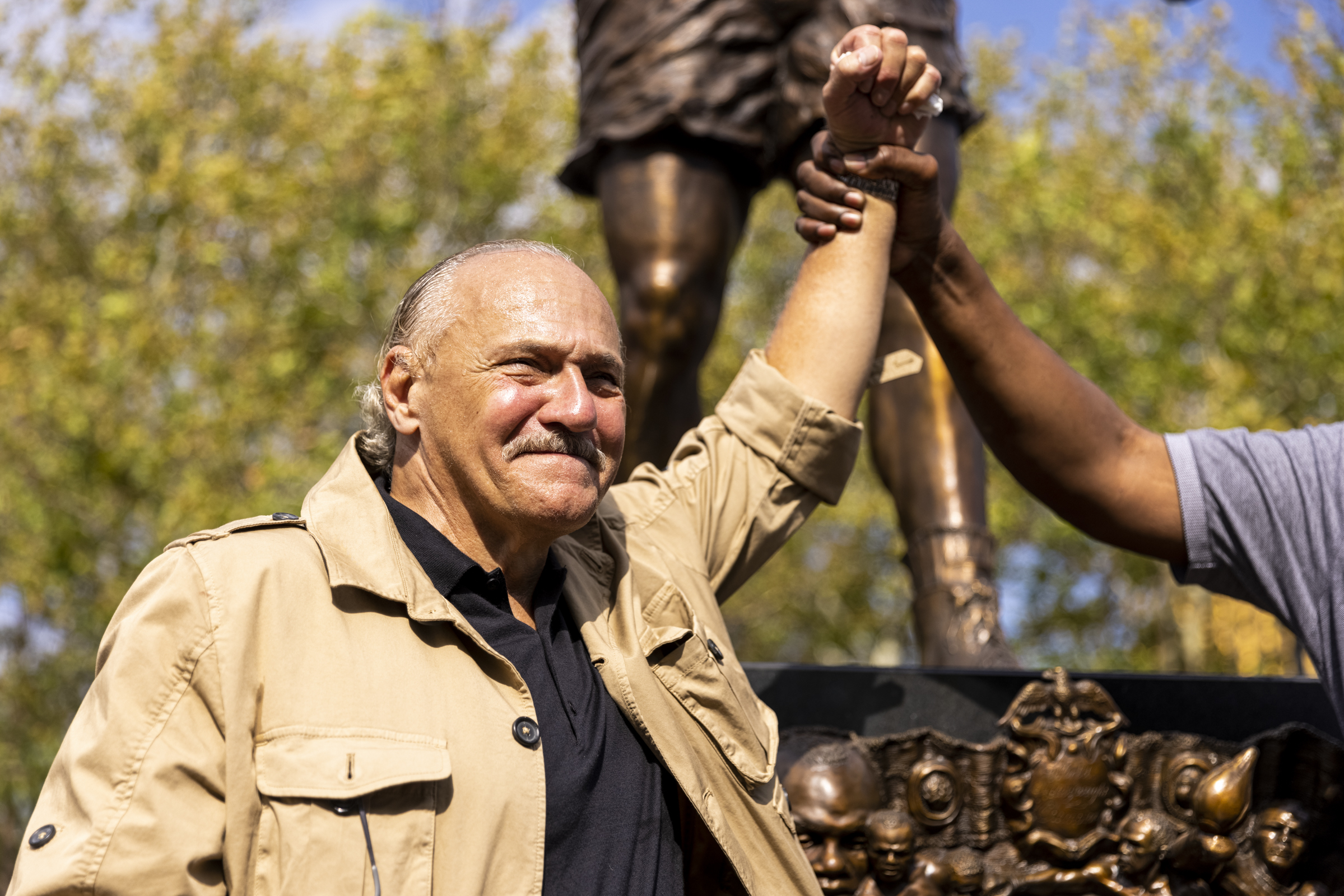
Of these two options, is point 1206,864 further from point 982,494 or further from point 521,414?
point 521,414

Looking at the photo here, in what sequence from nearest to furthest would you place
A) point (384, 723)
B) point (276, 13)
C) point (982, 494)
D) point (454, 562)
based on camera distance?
point (384, 723) < point (454, 562) < point (982, 494) < point (276, 13)

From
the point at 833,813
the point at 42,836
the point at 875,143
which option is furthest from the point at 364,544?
the point at 875,143

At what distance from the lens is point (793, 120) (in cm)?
314

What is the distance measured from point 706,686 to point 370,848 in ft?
1.86

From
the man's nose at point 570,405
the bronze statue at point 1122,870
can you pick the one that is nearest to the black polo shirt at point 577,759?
the man's nose at point 570,405

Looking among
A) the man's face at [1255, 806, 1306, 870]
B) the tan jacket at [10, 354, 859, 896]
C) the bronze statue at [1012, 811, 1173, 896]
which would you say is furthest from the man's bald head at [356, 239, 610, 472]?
the man's face at [1255, 806, 1306, 870]

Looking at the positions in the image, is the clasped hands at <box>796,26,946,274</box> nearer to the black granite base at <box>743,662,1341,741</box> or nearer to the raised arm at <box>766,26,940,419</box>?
the raised arm at <box>766,26,940,419</box>

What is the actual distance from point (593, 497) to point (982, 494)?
1330 millimetres

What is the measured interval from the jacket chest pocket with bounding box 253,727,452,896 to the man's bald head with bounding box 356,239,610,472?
573 millimetres

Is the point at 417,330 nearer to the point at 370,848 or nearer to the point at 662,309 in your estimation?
the point at 370,848

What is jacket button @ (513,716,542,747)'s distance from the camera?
1.70m

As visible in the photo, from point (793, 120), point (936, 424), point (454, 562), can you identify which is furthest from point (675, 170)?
point (454, 562)

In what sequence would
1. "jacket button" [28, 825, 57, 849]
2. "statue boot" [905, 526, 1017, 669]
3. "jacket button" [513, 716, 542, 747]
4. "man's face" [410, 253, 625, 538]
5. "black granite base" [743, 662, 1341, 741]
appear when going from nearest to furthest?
"jacket button" [28, 825, 57, 849] → "jacket button" [513, 716, 542, 747] → "man's face" [410, 253, 625, 538] → "black granite base" [743, 662, 1341, 741] → "statue boot" [905, 526, 1017, 669]

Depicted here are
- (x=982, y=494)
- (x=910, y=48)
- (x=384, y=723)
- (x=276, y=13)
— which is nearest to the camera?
(x=384, y=723)
